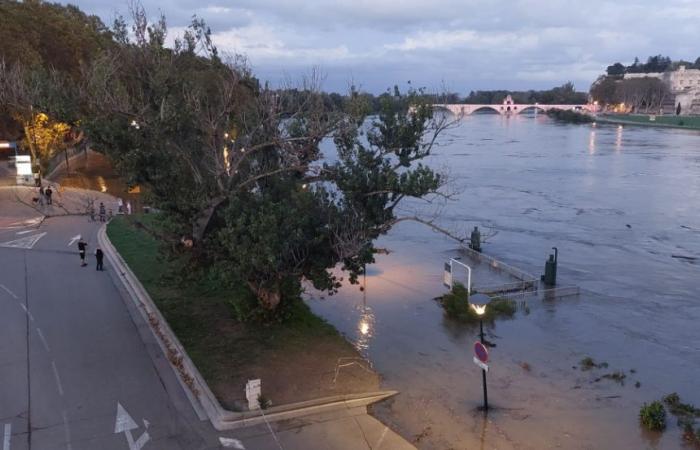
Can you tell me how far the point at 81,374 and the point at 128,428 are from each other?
118 inches

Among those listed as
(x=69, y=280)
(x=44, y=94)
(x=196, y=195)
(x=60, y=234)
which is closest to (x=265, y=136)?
(x=196, y=195)

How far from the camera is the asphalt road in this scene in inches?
476

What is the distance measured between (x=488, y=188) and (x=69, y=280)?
39.7 metres

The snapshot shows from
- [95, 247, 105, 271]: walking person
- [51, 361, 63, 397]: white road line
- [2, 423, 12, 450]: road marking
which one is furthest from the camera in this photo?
[95, 247, 105, 271]: walking person

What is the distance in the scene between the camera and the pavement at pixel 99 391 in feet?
39.6

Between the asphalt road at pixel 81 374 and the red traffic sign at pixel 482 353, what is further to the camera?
the red traffic sign at pixel 482 353

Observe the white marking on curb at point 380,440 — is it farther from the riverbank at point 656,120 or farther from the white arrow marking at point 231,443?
the riverbank at point 656,120

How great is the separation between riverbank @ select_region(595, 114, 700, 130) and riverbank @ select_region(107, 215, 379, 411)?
135834 millimetres

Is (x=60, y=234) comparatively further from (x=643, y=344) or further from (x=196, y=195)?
(x=643, y=344)

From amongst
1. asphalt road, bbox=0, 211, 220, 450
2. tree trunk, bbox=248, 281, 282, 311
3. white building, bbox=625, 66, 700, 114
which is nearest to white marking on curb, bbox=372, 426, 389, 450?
asphalt road, bbox=0, 211, 220, 450

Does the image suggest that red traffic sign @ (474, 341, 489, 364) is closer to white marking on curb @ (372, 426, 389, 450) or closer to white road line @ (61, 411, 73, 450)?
white marking on curb @ (372, 426, 389, 450)

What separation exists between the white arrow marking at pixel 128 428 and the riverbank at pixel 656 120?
142296 millimetres

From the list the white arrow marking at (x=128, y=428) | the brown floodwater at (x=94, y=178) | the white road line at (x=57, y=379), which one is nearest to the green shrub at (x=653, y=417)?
the white arrow marking at (x=128, y=428)

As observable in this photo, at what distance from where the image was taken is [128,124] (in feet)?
49.1
